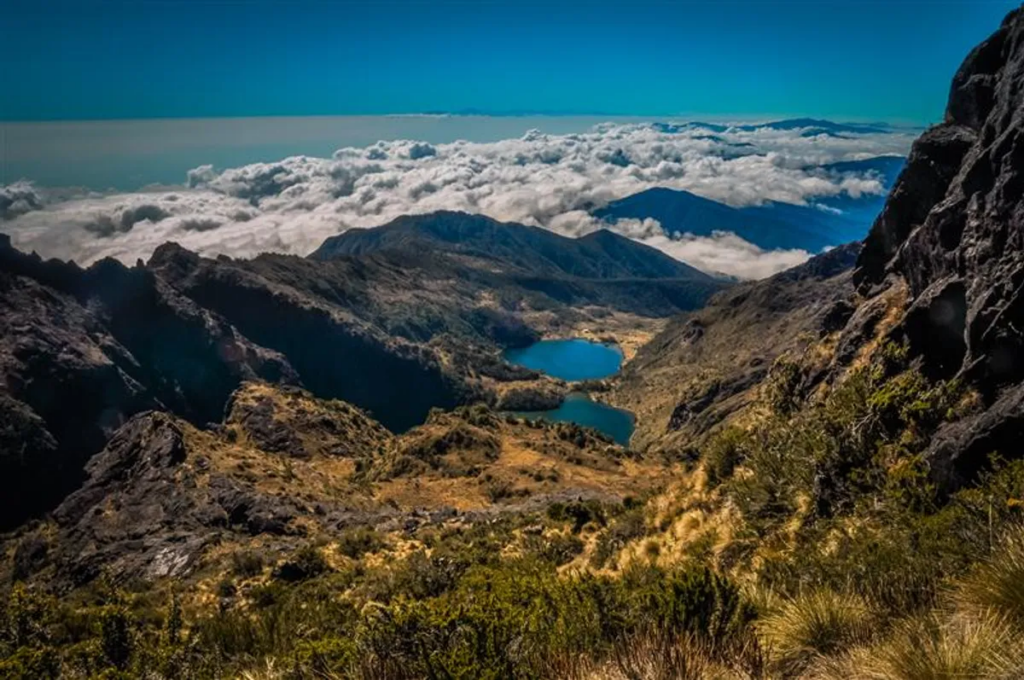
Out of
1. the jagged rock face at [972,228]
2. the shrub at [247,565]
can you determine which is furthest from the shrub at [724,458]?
A: the shrub at [247,565]

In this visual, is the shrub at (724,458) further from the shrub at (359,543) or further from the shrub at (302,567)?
the shrub at (359,543)

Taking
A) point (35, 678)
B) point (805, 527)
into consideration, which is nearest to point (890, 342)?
point (805, 527)

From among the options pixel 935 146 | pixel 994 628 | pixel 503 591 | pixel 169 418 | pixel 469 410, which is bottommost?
pixel 469 410

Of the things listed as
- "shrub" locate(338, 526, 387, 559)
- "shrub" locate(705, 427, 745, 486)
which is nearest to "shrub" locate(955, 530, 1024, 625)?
"shrub" locate(705, 427, 745, 486)

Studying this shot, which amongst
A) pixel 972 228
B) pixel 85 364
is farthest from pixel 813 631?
pixel 85 364

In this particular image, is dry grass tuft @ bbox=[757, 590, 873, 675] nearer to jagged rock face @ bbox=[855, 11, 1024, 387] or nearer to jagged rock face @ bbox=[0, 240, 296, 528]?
jagged rock face @ bbox=[855, 11, 1024, 387]

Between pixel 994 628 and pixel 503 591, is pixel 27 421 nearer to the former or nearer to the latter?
pixel 503 591

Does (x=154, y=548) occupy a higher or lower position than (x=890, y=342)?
lower

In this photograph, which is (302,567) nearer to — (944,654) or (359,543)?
(359,543)
